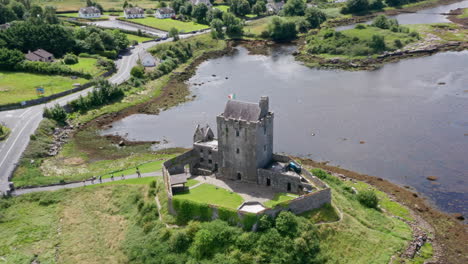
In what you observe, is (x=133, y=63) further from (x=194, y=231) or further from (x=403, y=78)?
(x=194, y=231)

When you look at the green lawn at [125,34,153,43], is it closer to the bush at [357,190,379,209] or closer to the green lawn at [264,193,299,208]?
the bush at [357,190,379,209]

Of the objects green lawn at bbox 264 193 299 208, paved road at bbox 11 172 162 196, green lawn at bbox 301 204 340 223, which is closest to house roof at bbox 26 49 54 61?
paved road at bbox 11 172 162 196

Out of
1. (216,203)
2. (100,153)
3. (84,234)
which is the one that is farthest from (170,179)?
(100,153)

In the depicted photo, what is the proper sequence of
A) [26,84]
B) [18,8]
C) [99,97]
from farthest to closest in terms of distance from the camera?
1. [18,8]
2. [26,84]
3. [99,97]

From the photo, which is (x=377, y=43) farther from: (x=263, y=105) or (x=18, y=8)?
(x=18, y=8)

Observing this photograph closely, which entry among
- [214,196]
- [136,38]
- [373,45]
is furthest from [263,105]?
[136,38]

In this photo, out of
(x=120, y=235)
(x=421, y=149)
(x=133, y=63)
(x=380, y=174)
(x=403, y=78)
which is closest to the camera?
(x=120, y=235)
